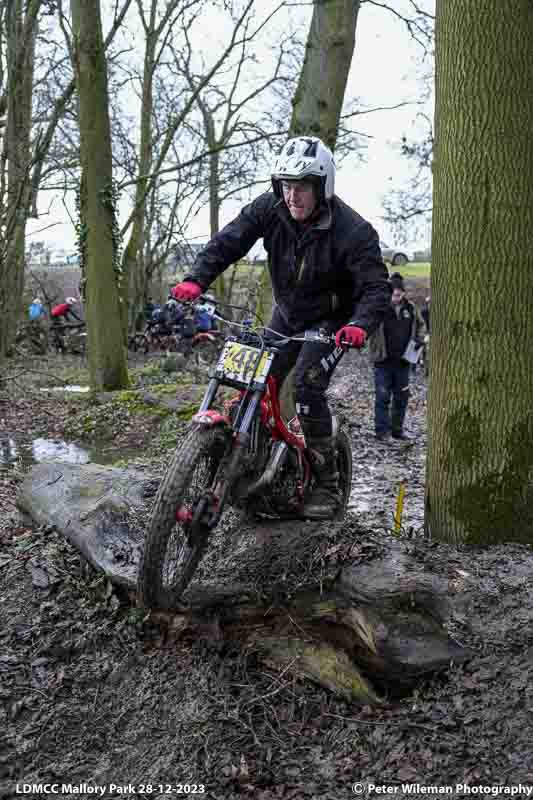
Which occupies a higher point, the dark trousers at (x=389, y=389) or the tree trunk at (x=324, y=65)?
the tree trunk at (x=324, y=65)

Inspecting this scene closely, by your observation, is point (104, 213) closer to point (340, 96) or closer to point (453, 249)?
point (340, 96)

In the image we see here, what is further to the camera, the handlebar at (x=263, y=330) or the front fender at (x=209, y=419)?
the handlebar at (x=263, y=330)

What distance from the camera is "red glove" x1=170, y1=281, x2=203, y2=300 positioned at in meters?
4.27

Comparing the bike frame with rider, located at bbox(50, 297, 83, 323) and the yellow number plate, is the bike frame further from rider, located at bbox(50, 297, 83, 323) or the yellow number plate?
rider, located at bbox(50, 297, 83, 323)

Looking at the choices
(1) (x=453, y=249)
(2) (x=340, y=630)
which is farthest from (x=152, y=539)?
(1) (x=453, y=249)

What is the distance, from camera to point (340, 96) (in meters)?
8.11

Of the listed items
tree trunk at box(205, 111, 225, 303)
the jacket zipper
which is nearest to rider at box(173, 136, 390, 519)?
the jacket zipper

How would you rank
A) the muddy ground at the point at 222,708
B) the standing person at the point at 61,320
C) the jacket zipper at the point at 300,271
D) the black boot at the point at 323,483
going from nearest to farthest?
1. the muddy ground at the point at 222,708
2. the jacket zipper at the point at 300,271
3. the black boot at the point at 323,483
4. the standing person at the point at 61,320

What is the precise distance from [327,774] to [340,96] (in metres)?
6.95

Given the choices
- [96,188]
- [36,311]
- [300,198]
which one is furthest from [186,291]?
[36,311]

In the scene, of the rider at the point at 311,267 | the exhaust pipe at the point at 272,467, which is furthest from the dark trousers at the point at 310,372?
the exhaust pipe at the point at 272,467

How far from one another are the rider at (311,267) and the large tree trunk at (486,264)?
22.3 inches

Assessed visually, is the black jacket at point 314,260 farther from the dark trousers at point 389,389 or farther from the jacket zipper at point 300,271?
the dark trousers at point 389,389

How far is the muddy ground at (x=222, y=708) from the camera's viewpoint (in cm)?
317
